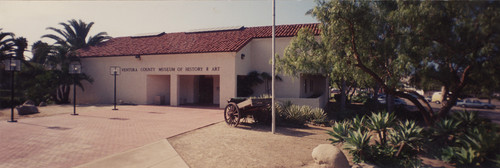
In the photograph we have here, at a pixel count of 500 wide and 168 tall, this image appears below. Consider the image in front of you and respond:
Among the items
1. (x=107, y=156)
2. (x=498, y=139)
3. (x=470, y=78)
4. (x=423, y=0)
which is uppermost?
(x=423, y=0)

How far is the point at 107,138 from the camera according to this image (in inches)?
310

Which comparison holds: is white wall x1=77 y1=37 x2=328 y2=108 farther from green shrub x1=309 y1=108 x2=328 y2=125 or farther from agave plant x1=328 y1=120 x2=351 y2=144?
agave plant x1=328 y1=120 x2=351 y2=144

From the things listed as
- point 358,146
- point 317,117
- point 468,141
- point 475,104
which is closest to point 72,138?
point 358,146

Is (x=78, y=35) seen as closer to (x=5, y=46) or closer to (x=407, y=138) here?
(x=5, y=46)

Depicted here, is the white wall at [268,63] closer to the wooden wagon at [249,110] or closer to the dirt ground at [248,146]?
the wooden wagon at [249,110]

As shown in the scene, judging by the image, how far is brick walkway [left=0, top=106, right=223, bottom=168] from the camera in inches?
234

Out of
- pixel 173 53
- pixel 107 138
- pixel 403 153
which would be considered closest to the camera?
pixel 403 153

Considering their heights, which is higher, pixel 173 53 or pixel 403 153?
pixel 173 53

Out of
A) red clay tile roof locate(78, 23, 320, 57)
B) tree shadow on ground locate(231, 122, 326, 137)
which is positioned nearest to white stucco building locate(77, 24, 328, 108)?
red clay tile roof locate(78, 23, 320, 57)

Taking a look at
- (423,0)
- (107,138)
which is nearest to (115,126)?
(107,138)

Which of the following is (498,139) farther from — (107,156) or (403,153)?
(107,156)

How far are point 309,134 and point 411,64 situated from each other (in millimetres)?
3884

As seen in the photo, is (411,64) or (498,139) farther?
(411,64)

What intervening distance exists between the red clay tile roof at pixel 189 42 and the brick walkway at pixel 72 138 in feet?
24.4
